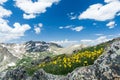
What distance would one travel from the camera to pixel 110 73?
971 centimetres

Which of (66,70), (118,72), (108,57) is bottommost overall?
(118,72)

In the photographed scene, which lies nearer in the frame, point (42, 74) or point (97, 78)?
point (97, 78)

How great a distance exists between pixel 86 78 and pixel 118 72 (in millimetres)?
2088

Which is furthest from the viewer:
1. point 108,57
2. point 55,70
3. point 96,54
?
point 55,70

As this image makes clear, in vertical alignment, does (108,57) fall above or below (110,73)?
above

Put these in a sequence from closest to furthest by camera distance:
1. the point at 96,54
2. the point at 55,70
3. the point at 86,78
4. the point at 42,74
Answer: the point at 86,78 < the point at 42,74 < the point at 96,54 < the point at 55,70

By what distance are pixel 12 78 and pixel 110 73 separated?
44.2 feet

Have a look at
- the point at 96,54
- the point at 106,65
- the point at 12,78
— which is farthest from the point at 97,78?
the point at 12,78

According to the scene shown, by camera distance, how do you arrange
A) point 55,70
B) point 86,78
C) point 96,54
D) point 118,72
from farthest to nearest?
point 55,70 < point 96,54 < point 86,78 < point 118,72

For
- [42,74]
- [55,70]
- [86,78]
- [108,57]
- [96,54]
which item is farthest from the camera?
[55,70]

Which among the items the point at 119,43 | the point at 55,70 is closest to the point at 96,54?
the point at 55,70

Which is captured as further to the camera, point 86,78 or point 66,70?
point 66,70

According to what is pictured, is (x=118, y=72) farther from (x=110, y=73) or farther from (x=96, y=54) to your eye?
(x=96, y=54)

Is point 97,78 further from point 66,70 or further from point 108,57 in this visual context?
point 66,70
